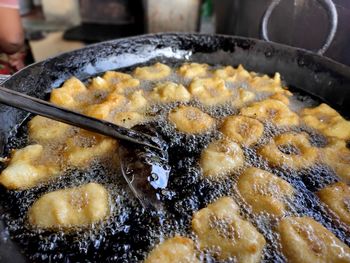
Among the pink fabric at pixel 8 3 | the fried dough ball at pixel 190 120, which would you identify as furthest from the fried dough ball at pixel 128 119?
the pink fabric at pixel 8 3

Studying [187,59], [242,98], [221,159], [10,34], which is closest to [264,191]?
[221,159]

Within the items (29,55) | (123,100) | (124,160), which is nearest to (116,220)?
(124,160)

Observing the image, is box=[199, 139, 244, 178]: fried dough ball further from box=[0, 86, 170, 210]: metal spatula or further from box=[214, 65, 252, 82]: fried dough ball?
box=[214, 65, 252, 82]: fried dough ball

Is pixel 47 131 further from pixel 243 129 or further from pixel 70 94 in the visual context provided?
pixel 243 129

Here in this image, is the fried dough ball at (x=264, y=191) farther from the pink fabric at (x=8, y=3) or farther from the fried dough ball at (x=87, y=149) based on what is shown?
the pink fabric at (x=8, y=3)

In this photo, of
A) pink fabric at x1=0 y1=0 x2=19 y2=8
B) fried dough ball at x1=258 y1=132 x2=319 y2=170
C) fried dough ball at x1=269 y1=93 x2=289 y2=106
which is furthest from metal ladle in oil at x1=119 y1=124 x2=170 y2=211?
pink fabric at x1=0 y1=0 x2=19 y2=8

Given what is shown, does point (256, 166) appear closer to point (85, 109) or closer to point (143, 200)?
point (143, 200)
